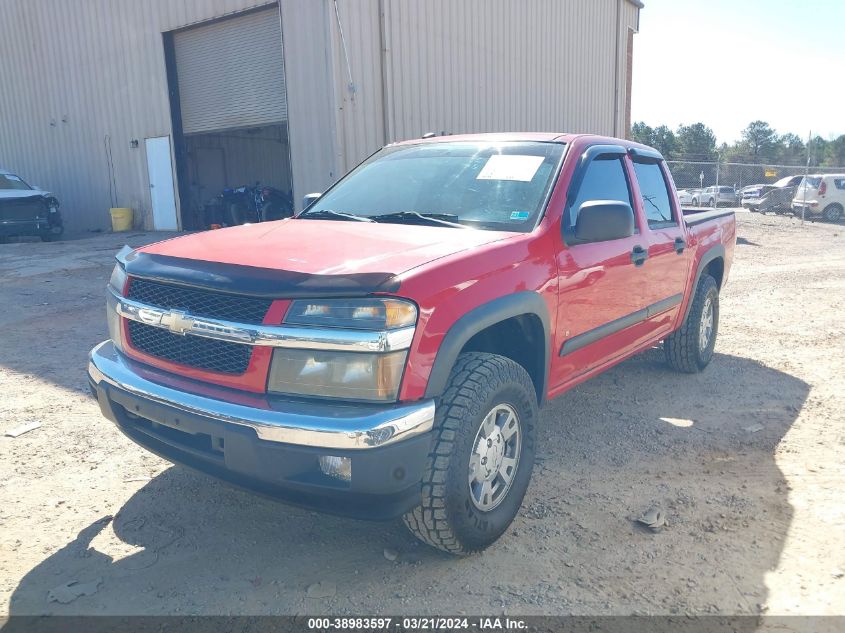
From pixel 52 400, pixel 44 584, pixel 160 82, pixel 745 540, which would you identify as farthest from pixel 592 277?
pixel 160 82

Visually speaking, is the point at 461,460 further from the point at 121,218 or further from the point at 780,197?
the point at 780,197

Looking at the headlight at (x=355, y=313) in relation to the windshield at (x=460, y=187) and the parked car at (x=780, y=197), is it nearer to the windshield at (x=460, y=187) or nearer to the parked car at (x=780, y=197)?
the windshield at (x=460, y=187)

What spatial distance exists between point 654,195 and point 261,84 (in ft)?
33.5

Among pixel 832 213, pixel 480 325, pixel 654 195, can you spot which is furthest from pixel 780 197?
pixel 480 325

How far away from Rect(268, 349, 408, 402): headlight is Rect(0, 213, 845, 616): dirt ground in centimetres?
82

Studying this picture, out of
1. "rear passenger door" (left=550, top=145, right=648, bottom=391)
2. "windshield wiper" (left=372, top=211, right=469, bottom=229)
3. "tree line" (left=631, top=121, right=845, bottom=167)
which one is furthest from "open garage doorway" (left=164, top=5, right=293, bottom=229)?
"tree line" (left=631, top=121, right=845, bottom=167)

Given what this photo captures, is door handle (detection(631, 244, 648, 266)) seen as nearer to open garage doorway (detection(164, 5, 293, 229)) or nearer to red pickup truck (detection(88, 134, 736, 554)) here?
red pickup truck (detection(88, 134, 736, 554))

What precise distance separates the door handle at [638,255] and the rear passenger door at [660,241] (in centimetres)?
6

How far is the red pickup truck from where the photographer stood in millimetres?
2293

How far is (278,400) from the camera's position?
92.7 inches

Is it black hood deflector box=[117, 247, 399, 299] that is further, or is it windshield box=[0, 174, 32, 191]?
windshield box=[0, 174, 32, 191]

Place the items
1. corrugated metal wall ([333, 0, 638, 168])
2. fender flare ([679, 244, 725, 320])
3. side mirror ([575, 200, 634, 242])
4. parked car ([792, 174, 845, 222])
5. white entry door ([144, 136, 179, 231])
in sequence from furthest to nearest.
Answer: parked car ([792, 174, 845, 222]) → white entry door ([144, 136, 179, 231]) → corrugated metal wall ([333, 0, 638, 168]) → fender flare ([679, 244, 725, 320]) → side mirror ([575, 200, 634, 242])

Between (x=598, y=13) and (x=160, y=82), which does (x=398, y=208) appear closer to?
(x=160, y=82)

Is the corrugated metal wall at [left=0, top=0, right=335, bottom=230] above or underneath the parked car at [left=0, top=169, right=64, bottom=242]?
above
